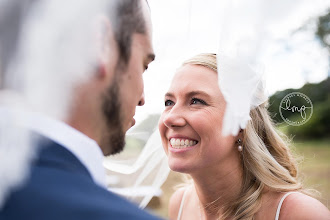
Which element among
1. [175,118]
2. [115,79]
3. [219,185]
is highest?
[115,79]

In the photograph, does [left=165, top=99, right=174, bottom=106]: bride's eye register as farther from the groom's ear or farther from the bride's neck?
the groom's ear

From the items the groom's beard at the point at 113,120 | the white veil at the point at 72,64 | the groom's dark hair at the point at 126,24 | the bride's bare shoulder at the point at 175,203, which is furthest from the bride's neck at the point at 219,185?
the groom's dark hair at the point at 126,24

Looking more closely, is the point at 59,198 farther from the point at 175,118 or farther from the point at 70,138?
the point at 175,118

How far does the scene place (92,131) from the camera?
3.33 ft

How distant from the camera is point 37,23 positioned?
94cm

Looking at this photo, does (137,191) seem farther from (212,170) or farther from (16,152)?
(16,152)

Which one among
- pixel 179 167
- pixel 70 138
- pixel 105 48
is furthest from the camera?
pixel 179 167

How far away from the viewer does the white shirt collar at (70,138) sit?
0.85 m

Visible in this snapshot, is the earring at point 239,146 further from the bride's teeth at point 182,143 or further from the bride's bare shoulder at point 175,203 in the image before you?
the bride's bare shoulder at point 175,203

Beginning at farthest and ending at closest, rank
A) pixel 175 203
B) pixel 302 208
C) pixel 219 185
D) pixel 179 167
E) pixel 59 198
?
pixel 175 203 → pixel 219 185 → pixel 179 167 → pixel 302 208 → pixel 59 198

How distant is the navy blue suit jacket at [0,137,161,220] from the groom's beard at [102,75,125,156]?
223 mm

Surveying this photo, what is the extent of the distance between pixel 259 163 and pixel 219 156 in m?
0.29

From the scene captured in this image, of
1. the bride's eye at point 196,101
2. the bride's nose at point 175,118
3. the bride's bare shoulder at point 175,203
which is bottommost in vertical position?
the bride's bare shoulder at point 175,203

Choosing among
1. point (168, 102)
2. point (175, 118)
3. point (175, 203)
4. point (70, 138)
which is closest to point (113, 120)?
point (70, 138)
